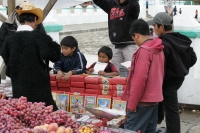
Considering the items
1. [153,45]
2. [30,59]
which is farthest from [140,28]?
[30,59]

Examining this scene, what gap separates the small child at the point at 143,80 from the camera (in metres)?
3.04

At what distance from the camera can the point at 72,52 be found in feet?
13.5

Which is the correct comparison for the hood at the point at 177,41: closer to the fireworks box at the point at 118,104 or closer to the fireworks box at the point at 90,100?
the fireworks box at the point at 118,104

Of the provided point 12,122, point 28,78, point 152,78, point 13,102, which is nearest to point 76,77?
point 28,78

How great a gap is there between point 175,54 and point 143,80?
0.82 meters

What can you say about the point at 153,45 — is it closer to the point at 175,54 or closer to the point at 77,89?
the point at 175,54

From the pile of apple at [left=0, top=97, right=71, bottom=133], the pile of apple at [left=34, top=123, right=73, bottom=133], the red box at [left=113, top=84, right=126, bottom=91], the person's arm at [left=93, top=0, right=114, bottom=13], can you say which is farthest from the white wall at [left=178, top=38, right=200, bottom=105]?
the pile of apple at [left=34, top=123, right=73, bottom=133]

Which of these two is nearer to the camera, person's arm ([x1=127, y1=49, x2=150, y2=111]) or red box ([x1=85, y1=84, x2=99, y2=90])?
person's arm ([x1=127, y1=49, x2=150, y2=111])

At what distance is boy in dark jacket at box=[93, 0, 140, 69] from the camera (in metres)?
4.40

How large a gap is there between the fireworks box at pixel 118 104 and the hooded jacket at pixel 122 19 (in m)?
1.01

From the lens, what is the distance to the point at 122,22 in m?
4.41

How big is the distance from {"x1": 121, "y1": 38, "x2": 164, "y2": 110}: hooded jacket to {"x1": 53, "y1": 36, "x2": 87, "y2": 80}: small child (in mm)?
1031

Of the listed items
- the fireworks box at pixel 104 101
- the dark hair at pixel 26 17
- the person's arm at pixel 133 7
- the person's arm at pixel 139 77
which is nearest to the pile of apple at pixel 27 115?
the person's arm at pixel 139 77

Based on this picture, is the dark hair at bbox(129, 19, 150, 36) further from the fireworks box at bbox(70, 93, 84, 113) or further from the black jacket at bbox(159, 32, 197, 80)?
the fireworks box at bbox(70, 93, 84, 113)
